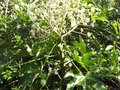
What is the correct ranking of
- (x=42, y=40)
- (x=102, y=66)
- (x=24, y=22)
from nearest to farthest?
1. (x=102, y=66)
2. (x=42, y=40)
3. (x=24, y=22)

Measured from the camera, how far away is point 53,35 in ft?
7.27

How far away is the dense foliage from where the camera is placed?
216cm

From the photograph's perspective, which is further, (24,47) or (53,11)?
(24,47)

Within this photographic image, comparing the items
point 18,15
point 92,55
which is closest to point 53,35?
point 92,55

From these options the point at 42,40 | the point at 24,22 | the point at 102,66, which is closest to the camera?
the point at 102,66

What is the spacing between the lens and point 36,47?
232cm

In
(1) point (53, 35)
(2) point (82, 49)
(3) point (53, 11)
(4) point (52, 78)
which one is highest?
(3) point (53, 11)

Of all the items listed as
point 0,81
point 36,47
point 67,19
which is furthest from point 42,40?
point 0,81

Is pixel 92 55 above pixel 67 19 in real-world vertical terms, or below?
below

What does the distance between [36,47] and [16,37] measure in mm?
196

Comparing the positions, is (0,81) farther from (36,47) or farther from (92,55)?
(92,55)

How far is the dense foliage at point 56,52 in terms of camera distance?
2.16m

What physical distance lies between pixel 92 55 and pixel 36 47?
1.33 feet

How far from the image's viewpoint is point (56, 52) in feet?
7.45
